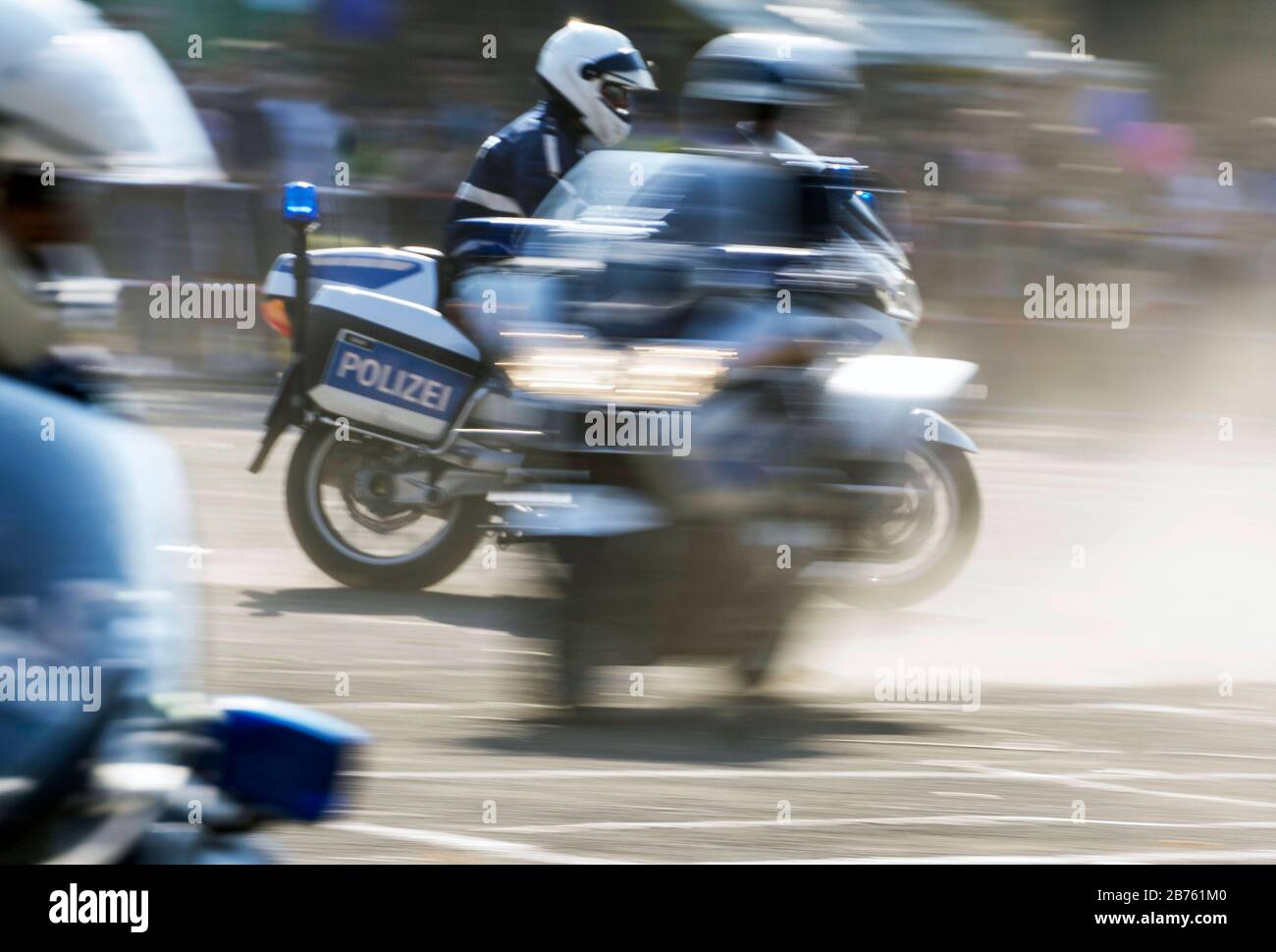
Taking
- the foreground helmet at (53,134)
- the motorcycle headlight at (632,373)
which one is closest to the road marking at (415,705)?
the motorcycle headlight at (632,373)

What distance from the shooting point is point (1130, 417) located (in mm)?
12758

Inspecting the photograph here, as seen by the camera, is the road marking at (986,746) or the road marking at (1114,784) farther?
the road marking at (986,746)

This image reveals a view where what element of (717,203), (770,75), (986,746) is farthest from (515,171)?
(986,746)

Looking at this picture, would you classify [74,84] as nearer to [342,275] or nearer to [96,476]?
[96,476]

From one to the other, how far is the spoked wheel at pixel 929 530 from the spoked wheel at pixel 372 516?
1.40m

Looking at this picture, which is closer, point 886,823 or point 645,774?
point 886,823

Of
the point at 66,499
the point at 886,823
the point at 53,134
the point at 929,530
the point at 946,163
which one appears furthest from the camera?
the point at 946,163

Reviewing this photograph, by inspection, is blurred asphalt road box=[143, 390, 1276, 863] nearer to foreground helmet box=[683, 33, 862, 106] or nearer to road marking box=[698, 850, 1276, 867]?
road marking box=[698, 850, 1276, 867]

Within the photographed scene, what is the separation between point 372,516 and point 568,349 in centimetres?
201

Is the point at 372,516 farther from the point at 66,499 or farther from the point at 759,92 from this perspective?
the point at 66,499

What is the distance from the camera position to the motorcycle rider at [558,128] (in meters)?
7.29

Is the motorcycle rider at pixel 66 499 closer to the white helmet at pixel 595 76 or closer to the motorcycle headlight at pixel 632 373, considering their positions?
the motorcycle headlight at pixel 632 373

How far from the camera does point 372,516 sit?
7.28 meters
